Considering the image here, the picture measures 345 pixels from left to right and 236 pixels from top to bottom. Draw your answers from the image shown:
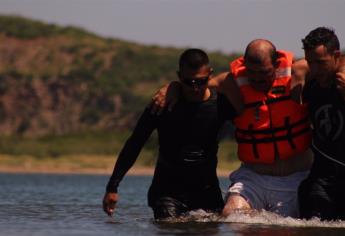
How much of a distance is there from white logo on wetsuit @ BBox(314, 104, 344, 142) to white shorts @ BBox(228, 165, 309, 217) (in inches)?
23.0

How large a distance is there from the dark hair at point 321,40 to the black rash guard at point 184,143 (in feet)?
Result: 3.51

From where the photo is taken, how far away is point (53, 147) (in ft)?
182

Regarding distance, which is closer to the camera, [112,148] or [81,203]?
[81,203]

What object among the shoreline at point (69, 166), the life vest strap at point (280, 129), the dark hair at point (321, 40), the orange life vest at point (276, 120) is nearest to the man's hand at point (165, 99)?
the orange life vest at point (276, 120)

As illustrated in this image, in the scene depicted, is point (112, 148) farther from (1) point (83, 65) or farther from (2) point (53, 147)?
(1) point (83, 65)

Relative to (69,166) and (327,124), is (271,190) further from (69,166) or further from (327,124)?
(69,166)

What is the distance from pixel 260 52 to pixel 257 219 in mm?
1676

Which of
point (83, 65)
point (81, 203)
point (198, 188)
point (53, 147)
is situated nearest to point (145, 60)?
point (83, 65)

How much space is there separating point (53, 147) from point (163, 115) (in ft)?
148

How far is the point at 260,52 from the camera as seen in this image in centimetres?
1033

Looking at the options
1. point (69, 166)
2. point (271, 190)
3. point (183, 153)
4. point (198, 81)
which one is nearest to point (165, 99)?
point (198, 81)

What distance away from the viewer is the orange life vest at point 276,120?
1060cm

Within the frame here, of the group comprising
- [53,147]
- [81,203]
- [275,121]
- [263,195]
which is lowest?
[53,147]

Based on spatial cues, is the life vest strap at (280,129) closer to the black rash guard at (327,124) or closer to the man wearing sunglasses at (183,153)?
the black rash guard at (327,124)
